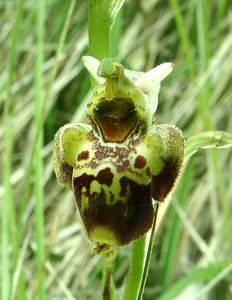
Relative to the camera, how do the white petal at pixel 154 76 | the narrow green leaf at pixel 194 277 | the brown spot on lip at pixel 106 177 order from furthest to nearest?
1. the narrow green leaf at pixel 194 277
2. the white petal at pixel 154 76
3. the brown spot on lip at pixel 106 177

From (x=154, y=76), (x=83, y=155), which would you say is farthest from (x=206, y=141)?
(x=83, y=155)

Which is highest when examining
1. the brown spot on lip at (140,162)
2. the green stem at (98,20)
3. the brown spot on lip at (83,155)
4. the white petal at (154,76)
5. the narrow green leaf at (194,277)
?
the green stem at (98,20)

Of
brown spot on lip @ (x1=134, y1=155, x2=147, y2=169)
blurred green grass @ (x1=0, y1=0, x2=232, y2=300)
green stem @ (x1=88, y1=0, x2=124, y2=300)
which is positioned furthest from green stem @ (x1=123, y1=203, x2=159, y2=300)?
blurred green grass @ (x1=0, y1=0, x2=232, y2=300)

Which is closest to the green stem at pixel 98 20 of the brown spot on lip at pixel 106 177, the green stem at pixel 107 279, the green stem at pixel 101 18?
the green stem at pixel 101 18

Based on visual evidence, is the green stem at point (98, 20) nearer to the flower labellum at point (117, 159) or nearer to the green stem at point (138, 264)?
the flower labellum at point (117, 159)

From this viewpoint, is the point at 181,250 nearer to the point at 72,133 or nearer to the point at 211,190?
the point at 211,190

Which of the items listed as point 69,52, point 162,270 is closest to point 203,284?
point 162,270
